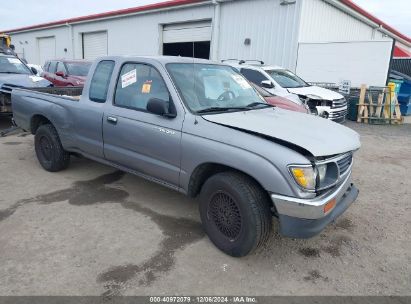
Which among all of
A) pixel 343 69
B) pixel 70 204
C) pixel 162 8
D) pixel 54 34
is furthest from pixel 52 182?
pixel 54 34

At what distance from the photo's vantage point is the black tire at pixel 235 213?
2893mm

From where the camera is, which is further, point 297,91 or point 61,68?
point 61,68

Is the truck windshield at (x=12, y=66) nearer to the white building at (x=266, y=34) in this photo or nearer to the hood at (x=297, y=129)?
the white building at (x=266, y=34)

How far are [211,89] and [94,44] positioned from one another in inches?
748

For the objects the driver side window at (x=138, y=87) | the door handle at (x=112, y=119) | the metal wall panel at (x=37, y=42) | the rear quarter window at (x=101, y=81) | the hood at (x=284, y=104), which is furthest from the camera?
the metal wall panel at (x=37, y=42)

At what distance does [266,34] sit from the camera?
1285 cm

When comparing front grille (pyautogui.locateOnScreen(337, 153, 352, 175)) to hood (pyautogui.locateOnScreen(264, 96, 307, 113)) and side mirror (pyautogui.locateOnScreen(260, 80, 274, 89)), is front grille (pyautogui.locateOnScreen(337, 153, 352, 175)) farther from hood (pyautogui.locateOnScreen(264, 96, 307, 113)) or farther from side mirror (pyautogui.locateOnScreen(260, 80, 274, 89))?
side mirror (pyautogui.locateOnScreen(260, 80, 274, 89))

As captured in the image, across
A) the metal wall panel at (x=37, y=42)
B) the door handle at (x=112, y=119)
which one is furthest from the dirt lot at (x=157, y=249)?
the metal wall panel at (x=37, y=42)

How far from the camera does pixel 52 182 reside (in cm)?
492

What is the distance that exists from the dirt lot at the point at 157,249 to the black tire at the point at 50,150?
278 mm

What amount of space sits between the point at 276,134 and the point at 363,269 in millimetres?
1491

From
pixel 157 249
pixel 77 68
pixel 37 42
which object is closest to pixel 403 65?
pixel 77 68

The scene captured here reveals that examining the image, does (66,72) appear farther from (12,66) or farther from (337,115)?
(337,115)

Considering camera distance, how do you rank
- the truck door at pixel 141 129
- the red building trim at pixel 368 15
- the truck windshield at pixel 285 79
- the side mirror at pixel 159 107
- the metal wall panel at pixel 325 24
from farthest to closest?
the red building trim at pixel 368 15 → the metal wall panel at pixel 325 24 → the truck windshield at pixel 285 79 → the truck door at pixel 141 129 → the side mirror at pixel 159 107
